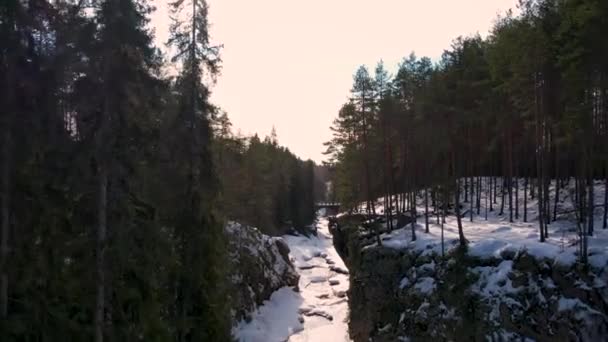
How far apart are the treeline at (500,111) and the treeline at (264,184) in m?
7.52

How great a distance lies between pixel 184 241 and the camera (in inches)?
571

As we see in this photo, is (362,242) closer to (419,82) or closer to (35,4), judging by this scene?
(419,82)

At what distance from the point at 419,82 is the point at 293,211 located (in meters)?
41.0

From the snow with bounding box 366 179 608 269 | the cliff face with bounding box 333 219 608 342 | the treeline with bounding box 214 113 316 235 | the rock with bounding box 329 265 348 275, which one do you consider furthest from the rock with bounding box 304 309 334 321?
the rock with bounding box 329 265 348 275

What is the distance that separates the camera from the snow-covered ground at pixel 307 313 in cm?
2492

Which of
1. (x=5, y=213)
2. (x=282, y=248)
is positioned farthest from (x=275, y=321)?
(x=5, y=213)

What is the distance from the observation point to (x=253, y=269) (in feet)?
95.3

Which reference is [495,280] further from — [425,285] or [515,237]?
[515,237]

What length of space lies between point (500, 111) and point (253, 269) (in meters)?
17.9

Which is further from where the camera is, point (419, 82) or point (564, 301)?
point (419, 82)

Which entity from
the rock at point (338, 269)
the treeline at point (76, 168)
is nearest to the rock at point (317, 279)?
the rock at point (338, 269)

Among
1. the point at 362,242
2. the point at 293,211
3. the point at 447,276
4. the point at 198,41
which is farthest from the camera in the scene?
the point at 293,211

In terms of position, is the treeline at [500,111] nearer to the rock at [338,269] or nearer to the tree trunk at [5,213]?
the rock at [338,269]

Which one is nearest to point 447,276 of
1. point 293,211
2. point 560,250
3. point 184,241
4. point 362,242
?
point 560,250
